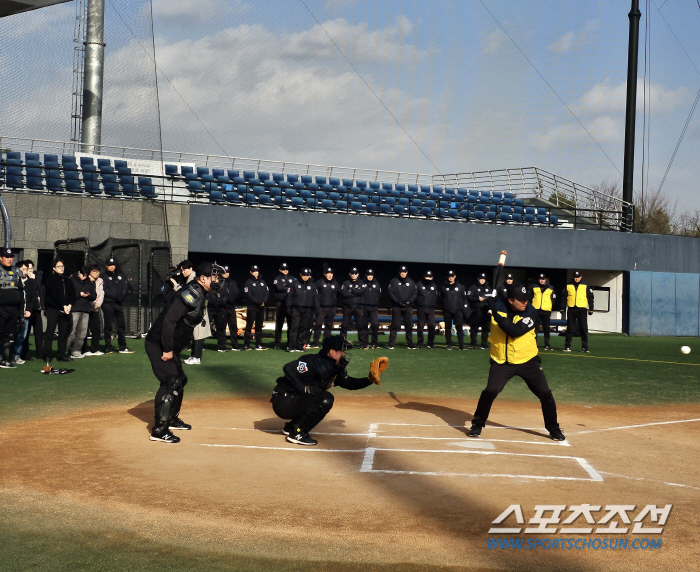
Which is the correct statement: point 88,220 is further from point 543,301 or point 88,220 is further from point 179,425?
point 179,425

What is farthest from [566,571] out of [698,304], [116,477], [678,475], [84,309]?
[698,304]

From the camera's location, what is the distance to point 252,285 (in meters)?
19.3

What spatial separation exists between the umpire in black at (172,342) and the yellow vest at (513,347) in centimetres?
362

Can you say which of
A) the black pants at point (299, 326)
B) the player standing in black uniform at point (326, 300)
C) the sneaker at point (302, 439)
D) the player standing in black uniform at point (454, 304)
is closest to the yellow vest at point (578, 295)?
the player standing in black uniform at point (454, 304)

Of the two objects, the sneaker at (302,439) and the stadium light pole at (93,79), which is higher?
the stadium light pole at (93,79)

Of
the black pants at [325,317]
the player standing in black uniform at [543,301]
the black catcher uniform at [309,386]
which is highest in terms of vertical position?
the player standing in black uniform at [543,301]

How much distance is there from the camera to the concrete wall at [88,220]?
2072 cm

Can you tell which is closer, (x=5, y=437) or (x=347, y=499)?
(x=347, y=499)

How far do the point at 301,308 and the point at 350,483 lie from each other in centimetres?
1210

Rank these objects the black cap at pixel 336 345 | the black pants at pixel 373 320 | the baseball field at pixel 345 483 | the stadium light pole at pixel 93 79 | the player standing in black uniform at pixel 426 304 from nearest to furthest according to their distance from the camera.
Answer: the baseball field at pixel 345 483 < the black cap at pixel 336 345 < the black pants at pixel 373 320 < the player standing in black uniform at pixel 426 304 < the stadium light pole at pixel 93 79

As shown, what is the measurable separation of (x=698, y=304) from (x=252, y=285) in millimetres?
21341

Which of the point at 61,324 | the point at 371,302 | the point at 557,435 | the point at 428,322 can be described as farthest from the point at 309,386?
the point at 428,322

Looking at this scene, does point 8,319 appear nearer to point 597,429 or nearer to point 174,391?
point 174,391

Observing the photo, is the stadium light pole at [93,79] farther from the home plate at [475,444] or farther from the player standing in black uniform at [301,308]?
the home plate at [475,444]
